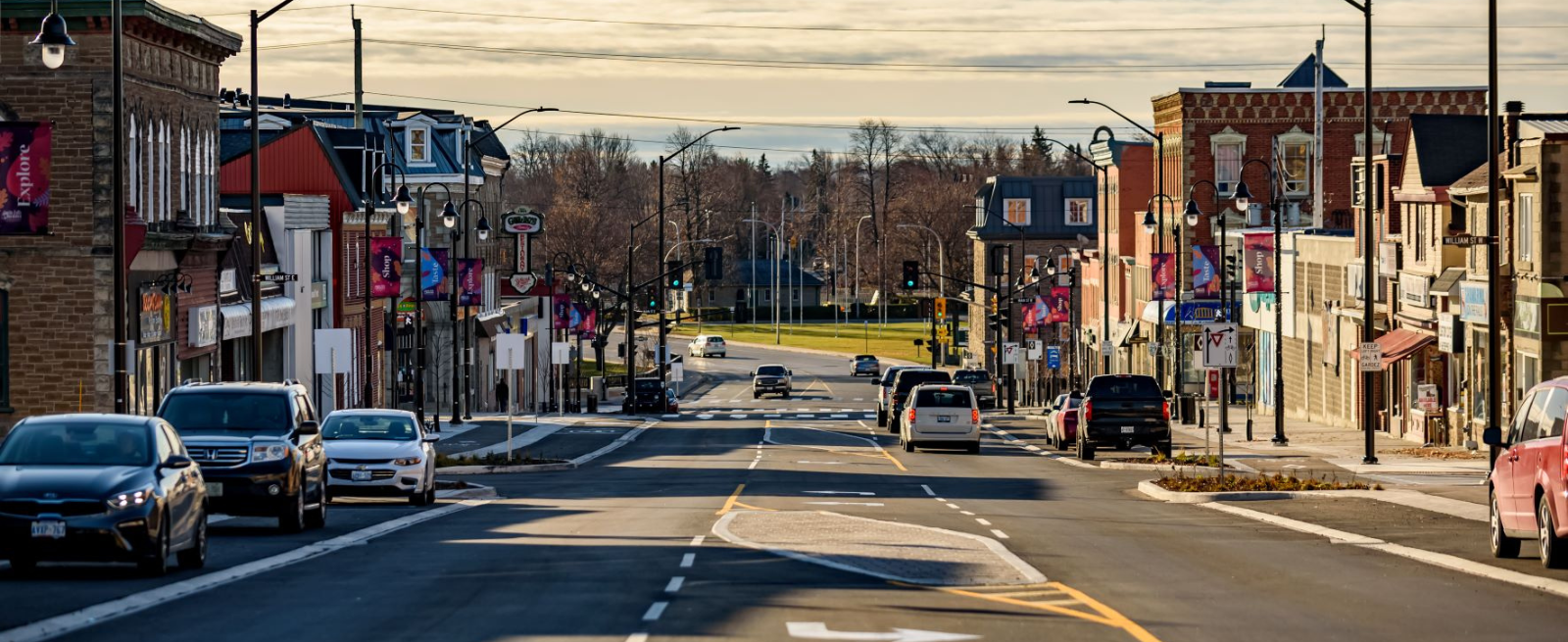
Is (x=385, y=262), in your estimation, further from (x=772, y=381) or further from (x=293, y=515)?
(x=772, y=381)

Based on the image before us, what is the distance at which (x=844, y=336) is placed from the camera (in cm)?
17200

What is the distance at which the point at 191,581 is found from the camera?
18.6 m

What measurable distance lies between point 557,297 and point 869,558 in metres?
69.7

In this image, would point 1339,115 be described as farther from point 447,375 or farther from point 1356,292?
point 447,375

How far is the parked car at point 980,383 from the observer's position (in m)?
84.6

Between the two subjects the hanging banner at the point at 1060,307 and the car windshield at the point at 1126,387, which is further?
the hanging banner at the point at 1060,307

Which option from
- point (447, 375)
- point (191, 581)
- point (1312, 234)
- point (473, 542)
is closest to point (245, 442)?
point (473, 542)

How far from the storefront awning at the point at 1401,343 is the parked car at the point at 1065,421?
7.28 meters

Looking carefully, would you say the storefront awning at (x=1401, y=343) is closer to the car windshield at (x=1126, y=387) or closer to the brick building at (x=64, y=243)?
the car windshield at (x=1126, y=387)

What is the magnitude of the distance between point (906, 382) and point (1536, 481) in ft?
143

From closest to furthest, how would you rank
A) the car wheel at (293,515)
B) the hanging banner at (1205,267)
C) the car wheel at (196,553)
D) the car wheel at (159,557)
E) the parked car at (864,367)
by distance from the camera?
the car wheel at (159,557) < the car wheel at (196,553) < the car wheel at (293,515) < the hanging banner at (1205,267) < the parked car at (864,367)

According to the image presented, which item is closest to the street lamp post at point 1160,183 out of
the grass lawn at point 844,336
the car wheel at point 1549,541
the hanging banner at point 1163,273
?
the hanging banner at point 1163,273

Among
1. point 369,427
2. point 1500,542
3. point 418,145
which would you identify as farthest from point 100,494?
point 418,145

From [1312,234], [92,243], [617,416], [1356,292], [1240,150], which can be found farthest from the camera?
[1240,150]
